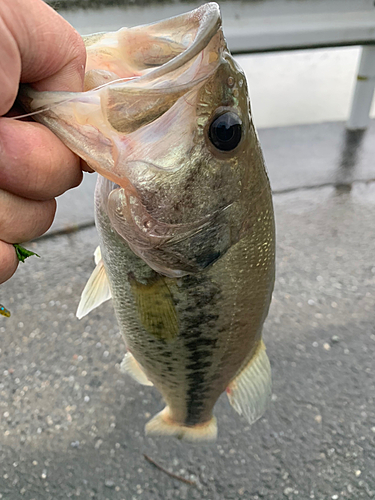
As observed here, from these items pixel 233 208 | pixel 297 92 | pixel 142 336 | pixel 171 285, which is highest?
pixel 233 208

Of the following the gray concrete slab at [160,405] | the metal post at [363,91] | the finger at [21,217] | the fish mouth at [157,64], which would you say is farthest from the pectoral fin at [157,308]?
the metal post at [363,91]

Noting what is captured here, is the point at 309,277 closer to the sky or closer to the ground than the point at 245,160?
closer to the ground

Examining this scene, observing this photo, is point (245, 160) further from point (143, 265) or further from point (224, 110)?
point (143, 265)

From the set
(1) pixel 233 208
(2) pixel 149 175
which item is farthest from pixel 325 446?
(2) pixel 149 175

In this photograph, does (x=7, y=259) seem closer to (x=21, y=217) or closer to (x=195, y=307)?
(x=21, y=217)

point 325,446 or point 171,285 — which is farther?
point 325,446

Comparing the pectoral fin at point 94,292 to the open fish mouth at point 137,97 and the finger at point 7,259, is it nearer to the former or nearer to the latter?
Result: the finger at point 7,259

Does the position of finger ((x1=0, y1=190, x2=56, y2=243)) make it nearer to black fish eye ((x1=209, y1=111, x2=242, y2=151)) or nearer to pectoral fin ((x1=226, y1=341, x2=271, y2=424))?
black fish eye ((x1=209, y1=111, x2=242, y2=151))
